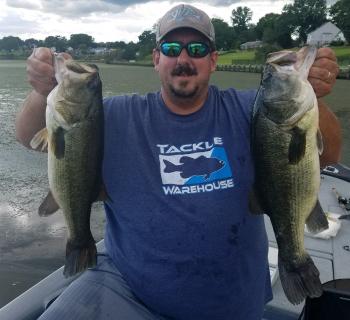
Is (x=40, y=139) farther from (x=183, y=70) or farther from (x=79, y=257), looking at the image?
(x=183, y=70)

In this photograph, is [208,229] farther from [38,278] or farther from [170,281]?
[38,278]

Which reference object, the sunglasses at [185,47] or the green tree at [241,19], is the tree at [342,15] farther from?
the sunglasses at [185,47]

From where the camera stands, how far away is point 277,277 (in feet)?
11.7

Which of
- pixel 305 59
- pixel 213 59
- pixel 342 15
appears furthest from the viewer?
pixel 342 15

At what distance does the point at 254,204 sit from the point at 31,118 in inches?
56.5

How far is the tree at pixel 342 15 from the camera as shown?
68.2 metres

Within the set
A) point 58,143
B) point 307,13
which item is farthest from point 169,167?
point 307,13

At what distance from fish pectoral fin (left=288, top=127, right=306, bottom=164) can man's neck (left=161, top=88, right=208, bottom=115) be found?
26.4 inches

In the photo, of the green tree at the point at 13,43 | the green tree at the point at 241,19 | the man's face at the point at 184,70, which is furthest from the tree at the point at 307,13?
the man's face at the point at 184,70

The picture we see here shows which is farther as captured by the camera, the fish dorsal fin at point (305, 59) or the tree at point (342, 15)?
the tree at point (342, 15)

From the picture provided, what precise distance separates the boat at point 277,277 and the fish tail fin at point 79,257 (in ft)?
1.60

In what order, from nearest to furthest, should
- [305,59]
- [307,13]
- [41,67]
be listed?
1. [305,59]
2. [41,67]
3. [307,13]

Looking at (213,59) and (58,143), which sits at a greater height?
(213,59)

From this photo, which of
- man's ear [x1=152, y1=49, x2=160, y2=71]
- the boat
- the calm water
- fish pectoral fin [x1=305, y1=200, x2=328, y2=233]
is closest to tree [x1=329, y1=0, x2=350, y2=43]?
the calm water
